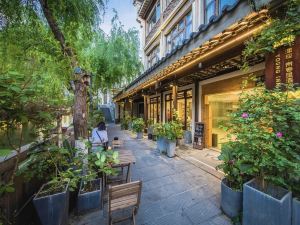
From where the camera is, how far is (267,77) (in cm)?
277

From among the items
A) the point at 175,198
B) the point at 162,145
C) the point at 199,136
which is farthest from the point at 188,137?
the point at 175,198

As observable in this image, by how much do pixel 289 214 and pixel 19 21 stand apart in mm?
5591

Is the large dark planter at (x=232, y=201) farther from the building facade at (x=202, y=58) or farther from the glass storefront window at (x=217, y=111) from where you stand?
the glass storefront window at (x=217, y=111)

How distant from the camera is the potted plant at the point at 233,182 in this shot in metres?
2.76

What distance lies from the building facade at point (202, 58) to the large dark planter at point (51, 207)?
2771 mm

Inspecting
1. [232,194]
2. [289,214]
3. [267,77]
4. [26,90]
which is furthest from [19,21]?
[289,214]

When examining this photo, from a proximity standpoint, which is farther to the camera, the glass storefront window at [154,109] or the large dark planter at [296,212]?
the glass storefront window at [154,109]

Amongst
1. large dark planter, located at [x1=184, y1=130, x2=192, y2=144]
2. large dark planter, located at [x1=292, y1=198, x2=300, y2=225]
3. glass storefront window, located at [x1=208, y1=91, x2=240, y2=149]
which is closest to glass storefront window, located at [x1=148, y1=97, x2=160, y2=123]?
large dark planter, located at [x1=184, y1=130, x2=192, y2=144]

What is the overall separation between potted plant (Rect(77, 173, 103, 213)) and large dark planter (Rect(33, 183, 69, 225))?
452mm

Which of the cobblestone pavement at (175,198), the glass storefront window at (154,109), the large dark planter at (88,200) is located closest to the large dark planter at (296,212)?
the cobblestone pavement at (175,198)

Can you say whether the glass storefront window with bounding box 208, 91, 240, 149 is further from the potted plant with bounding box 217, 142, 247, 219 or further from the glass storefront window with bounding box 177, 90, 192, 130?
the potted plant with bounding box 217, 142, 247, 219

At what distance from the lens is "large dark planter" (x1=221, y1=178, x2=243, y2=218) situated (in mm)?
2777

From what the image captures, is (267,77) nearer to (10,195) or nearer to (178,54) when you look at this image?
(178,54)

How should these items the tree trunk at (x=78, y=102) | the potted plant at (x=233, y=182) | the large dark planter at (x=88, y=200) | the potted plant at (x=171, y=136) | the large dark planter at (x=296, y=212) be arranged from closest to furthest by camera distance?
1. the large dark planter at (x=296, y=212)
2. the potted plant at (x=233, y=182)
3. the large dark planter at (x=88, y=200)
4. the tree trunk at (x=78, y=102)
5. the potted plant at (x=171, y=136)
